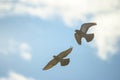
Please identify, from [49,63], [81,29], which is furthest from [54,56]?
[81,29]

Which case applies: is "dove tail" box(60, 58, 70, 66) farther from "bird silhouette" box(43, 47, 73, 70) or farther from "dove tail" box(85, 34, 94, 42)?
"dove tail" box(85, 34, 94, 42)

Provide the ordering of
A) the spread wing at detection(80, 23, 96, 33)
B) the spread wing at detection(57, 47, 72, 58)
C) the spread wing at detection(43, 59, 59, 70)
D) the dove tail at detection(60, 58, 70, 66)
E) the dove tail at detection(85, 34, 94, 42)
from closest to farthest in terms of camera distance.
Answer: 1. the dove tail at detection(85, 34, 94, 42)
2. the dove tail at detection(60, 58, 70, 66)
3. the spread wing at detection(57, 47, 72, 58)
4. the spread wing at detection(80, 23, 96, 33)
5. the spread wing at detection(43, 59, 59, 70)

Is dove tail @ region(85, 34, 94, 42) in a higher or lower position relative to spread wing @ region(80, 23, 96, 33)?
lower

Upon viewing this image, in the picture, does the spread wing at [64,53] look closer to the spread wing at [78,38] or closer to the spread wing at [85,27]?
the spread wing at [78,38]

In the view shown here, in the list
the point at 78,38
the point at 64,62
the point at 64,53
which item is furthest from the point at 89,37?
the point at 64,62

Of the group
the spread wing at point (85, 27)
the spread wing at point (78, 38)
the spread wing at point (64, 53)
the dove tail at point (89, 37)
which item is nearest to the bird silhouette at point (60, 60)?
the spread wing at point (64, 53)

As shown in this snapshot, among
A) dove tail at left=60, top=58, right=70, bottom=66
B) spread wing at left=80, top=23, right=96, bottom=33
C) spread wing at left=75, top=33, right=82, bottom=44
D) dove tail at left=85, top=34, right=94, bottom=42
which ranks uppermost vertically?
spread wing at left=80, top=23, right=96, bottom=33

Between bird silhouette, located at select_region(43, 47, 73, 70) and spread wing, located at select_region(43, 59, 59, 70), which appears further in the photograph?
spread wing, located at select_region(43, 59, 59, 70)

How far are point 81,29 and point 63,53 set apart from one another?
1.89 metres

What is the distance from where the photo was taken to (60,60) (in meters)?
26.1

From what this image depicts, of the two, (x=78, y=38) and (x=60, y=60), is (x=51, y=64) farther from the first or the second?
(x=78, y=38)

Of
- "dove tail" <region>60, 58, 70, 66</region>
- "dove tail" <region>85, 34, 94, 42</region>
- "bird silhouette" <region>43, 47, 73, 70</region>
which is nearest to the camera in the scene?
"dove tail" <region>85, 34, 94, 42</region>

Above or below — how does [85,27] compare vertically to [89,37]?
above

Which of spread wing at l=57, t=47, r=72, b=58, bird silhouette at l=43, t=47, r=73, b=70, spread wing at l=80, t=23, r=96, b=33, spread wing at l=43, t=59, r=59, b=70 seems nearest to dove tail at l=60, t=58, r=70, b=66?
bird silhouette at l=43, t=47, r=73, b=70
